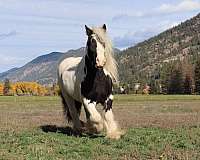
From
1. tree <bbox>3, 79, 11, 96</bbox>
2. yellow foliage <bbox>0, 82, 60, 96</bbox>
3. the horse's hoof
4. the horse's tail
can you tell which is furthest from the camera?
yellow foliage <bbox>0, 82, 60, 96</bbox>

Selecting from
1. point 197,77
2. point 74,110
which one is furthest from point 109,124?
point 197,77

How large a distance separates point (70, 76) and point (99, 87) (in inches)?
94.1

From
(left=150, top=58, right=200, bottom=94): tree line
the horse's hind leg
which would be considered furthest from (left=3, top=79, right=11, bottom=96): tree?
the horse's hind leg

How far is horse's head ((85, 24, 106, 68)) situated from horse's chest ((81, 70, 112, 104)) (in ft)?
1.47

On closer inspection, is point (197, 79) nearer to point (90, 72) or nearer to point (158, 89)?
point (158, 89)

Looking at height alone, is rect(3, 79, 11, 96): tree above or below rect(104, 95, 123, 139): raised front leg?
above

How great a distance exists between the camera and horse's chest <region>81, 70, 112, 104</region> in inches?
555

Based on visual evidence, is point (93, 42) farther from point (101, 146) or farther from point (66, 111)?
point (66, 111)

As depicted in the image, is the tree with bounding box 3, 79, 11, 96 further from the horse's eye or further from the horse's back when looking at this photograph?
the horse's eye

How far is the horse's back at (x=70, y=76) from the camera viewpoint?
15420 mm

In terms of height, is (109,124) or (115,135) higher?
(109,124)

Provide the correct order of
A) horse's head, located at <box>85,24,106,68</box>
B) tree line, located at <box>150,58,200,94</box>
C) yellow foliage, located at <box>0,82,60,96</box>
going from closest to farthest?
horse's head, located at <box>85,24,106,68</box> < tree line, located at <box>150,58,200,94</box> < yellow foliage, located at <box>0,82,60,96</box>

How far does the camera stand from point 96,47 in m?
13.6

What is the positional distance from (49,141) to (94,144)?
1.63 meters
